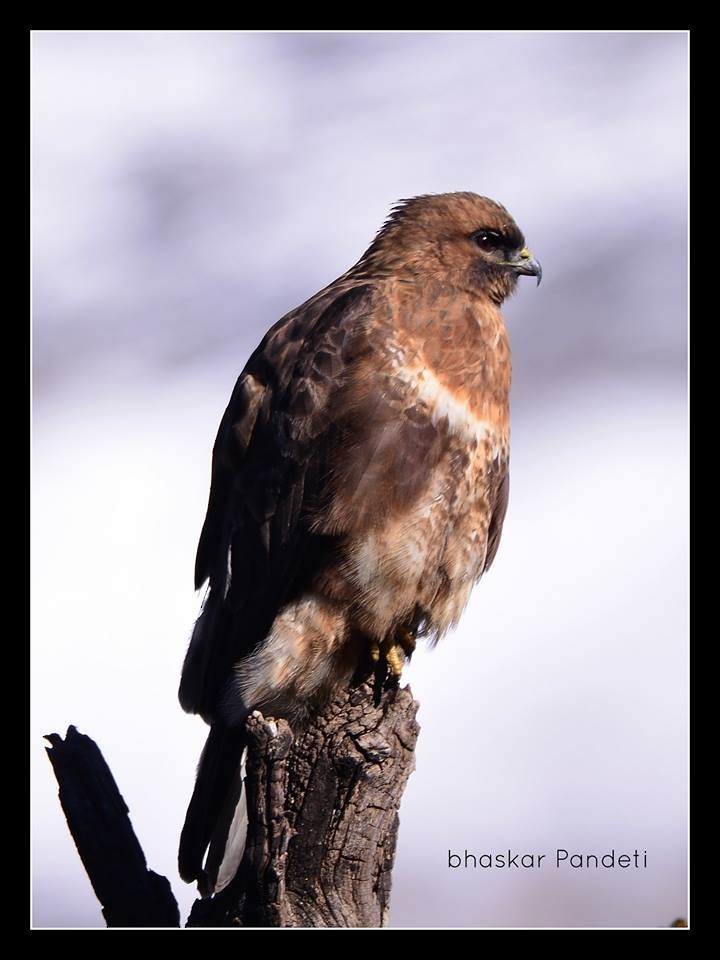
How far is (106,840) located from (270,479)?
1396 millimetres

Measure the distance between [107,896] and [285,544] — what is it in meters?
1.35

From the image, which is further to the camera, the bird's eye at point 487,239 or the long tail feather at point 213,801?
the bird's eye at point 487,239

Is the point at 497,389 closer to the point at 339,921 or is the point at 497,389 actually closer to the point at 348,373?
the point at 348,373

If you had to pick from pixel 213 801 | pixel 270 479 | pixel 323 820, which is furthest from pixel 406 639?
pixel 323 820

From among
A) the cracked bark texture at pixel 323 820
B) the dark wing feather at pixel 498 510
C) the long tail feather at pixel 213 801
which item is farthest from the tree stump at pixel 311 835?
the dark wing feather at pixel 498 510

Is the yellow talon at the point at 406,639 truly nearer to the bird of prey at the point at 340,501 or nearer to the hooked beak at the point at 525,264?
the bird of prey at the point at 340,501

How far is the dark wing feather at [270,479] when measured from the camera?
14.5 ft

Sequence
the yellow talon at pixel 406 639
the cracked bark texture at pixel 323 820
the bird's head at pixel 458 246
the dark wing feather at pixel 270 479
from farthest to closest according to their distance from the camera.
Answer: the bird's head at pixel 458 246 < the yellow talon at pixel 406 639 < the dark wing feather at pixel 270 479 < the cracked bark texture at pixel 323 820

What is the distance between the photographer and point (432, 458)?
4.34m

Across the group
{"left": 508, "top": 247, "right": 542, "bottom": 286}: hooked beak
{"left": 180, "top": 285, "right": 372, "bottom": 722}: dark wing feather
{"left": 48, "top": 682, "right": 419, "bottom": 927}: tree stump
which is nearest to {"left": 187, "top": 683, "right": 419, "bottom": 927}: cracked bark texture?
{"left": 48, "top": 682, "right": 419, "bottom": 927}: tree stump

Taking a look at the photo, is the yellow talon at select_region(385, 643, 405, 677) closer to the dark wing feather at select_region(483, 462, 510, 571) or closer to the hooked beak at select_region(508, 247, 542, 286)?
the dark wing feather at select_region(483, 462, 510, 571)

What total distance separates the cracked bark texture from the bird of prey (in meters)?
0.57

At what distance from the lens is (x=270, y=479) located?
4496 millimetres

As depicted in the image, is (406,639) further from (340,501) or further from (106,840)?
(106,840)
